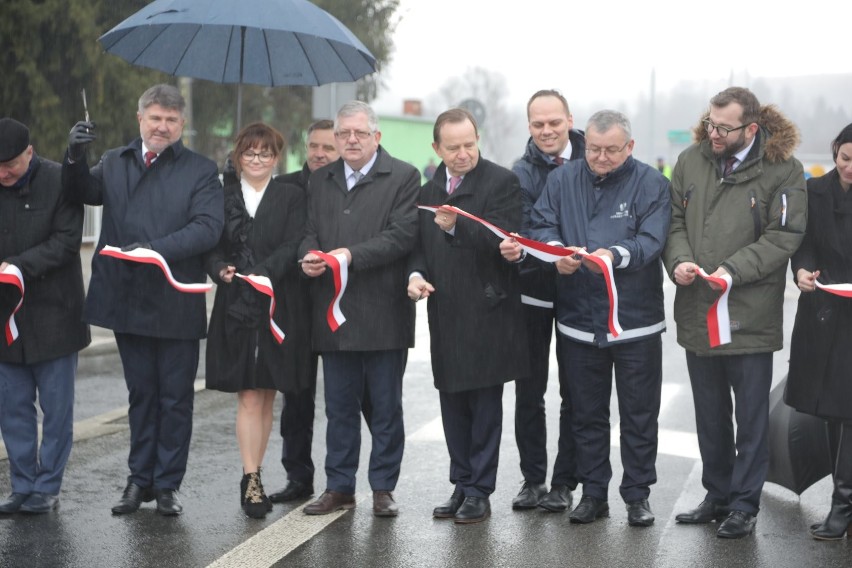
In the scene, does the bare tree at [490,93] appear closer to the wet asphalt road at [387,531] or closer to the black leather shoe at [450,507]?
the wet asphalt road at [387,531]

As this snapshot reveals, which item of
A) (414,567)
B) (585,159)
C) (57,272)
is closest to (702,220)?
(585,159)

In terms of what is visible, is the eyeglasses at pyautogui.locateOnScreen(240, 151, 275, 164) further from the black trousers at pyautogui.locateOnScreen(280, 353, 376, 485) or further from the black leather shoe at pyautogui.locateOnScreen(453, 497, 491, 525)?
the black leather shoe at pyautogui.locateOnScreen(453, 497, 491, 525)

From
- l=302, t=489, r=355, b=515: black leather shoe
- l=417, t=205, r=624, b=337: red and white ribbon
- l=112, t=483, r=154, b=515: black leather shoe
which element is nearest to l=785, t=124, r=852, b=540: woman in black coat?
l=417, t=205, r=624, b=337: red and white ribbon

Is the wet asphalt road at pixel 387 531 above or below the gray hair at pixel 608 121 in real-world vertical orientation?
below

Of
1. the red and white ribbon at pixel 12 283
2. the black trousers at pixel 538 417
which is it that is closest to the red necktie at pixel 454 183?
the black trousers at pixel 538 417

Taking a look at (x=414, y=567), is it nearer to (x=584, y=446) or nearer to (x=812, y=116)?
(x=584, y=446)

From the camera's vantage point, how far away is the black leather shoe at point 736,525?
18.5ft

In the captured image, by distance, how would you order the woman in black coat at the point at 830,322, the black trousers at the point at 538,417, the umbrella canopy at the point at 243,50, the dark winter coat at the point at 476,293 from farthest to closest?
the umbrella canopy at the point at 243,50, the black trousers at the point at 538,417, the dark winter coat at the point at 476,293, the woman in black coat at the point at 830,322

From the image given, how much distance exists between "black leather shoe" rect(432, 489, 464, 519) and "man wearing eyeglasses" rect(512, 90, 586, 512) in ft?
0.96

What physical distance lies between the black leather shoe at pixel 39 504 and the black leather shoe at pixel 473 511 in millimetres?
1985

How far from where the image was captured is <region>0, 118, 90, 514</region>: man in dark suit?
608cm

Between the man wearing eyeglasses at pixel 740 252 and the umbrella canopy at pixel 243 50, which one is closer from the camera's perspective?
the man wearing eyeglasses at pixel 740 252

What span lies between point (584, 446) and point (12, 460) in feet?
9.30

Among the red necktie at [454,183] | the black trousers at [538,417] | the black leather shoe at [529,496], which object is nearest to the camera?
the red necktie at [454,183]
